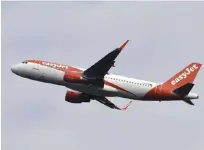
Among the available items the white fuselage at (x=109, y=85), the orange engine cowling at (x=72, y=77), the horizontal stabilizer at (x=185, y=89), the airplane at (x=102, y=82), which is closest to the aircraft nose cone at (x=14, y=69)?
the airplane at (x=102, y=82)

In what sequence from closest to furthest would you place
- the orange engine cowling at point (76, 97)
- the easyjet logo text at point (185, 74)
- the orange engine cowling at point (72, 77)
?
the orange engine cowling at point (72, 77)
the easyjet logo text at point (185, 74)
the orange engine cowling at point (76, 97)

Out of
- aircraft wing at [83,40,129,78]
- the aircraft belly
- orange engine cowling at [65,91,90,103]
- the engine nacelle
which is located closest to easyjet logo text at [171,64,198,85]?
the aircraft belly

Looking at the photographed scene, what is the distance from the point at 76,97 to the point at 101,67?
26.2 feet

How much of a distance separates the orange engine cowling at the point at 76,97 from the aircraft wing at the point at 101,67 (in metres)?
6.62

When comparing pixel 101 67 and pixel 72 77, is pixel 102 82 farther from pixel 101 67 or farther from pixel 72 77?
pixel 72 77

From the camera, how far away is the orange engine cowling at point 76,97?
116m

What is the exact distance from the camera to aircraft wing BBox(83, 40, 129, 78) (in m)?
109

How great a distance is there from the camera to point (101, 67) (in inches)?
4341

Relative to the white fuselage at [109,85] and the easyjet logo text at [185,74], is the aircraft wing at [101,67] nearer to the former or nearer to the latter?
the white fuselage at [109,85]

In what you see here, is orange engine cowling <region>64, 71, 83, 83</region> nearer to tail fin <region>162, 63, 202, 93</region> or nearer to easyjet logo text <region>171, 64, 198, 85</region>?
tail fin <region>162, 63, 202, 93</region>

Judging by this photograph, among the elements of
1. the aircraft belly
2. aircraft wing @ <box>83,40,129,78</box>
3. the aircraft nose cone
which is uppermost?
aircraft wing @ <box>83,40,129,78</box>

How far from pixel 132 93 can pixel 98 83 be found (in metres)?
4.70

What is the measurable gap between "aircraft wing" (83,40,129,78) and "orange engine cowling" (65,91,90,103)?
261 inches

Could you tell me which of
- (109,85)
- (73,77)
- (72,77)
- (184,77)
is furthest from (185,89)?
(72,77)
